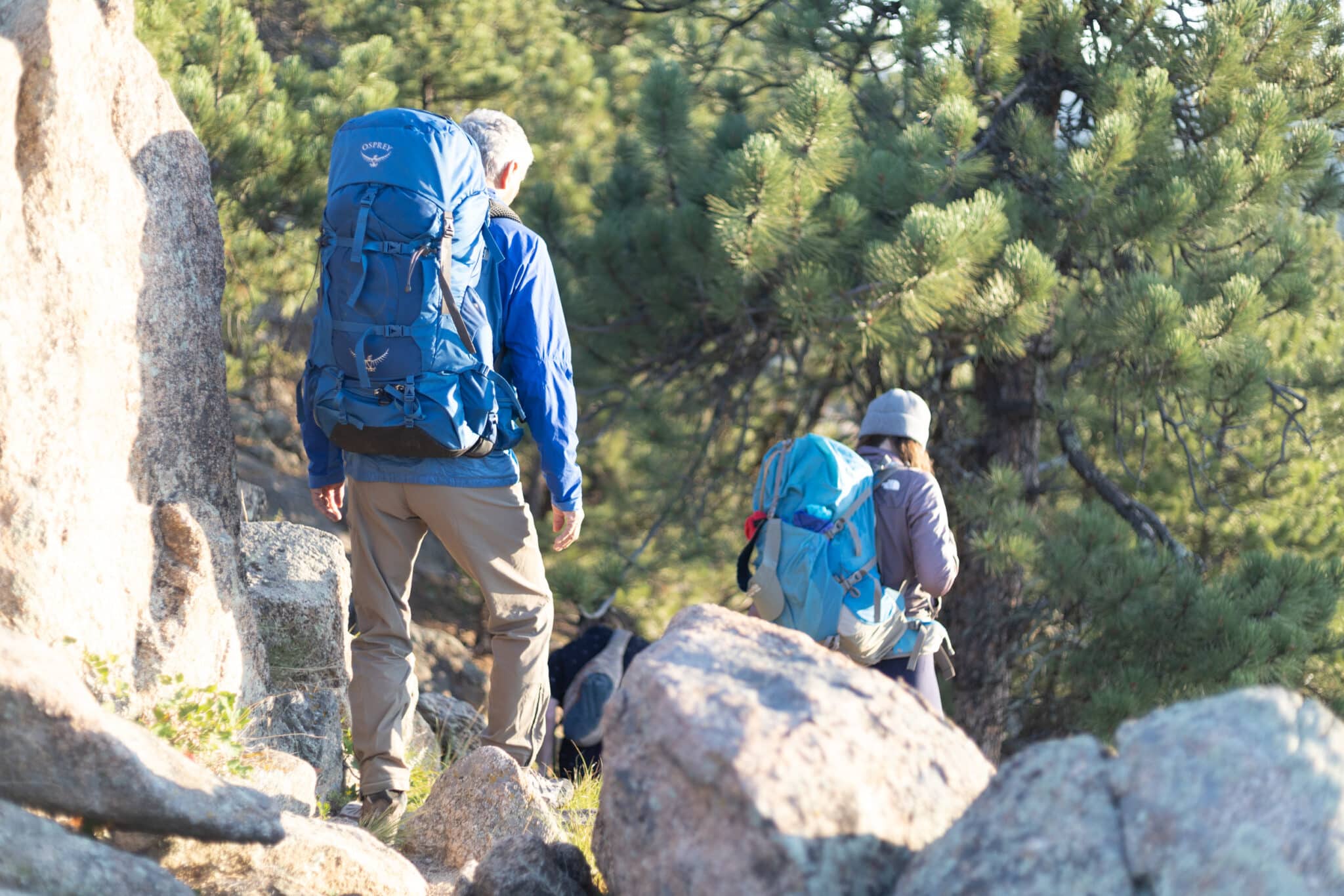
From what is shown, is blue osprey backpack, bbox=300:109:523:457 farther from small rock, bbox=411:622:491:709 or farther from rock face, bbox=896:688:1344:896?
small rock, bbox=411:622:491:709

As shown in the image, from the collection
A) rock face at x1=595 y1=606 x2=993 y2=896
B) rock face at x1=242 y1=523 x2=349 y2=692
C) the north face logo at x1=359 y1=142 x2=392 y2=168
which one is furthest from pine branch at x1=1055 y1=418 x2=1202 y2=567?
rock face at x1=595 y1=606 x2=993 y2=896

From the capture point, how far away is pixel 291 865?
237 cm

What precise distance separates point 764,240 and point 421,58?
138 inches

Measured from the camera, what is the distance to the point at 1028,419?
21.1 feet

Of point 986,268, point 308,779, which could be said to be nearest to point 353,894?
point 308,779

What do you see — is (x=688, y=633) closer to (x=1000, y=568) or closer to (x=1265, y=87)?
(x=1000, y=568)

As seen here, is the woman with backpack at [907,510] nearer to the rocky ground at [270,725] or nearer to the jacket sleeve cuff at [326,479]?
the rocky ground at [270,725]

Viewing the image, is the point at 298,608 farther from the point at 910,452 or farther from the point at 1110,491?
the point at 1110,491

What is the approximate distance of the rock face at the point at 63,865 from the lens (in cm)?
196

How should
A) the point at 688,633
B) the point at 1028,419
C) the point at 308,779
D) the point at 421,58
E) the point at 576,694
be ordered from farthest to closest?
1. the point at 421,58
2. the point at 1028,419
3. the point at 576,694
4. the point at 308,779
5. the point at 688,633

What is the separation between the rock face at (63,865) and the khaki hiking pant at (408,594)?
107 centimetres

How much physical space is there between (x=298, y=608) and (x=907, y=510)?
6.43 ft

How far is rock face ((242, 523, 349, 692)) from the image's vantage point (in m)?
3.76

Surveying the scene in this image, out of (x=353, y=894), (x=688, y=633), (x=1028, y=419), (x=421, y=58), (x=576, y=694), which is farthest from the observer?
(x=421, y=58)
